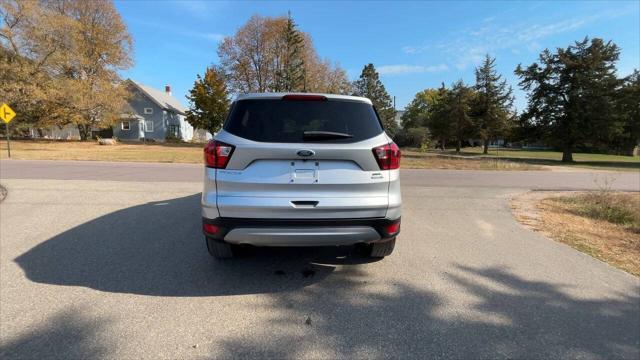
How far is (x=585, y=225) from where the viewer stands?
252 inches

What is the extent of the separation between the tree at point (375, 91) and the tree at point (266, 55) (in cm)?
1364

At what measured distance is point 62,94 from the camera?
2723 cm

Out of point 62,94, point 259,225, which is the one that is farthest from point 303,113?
point 62,94

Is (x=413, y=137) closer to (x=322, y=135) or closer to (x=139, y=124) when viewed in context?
(x=139, y=124)

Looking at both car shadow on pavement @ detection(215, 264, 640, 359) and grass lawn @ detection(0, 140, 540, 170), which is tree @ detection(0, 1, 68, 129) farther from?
car shadow on pavement @ detection(215, 264, 640, 359)

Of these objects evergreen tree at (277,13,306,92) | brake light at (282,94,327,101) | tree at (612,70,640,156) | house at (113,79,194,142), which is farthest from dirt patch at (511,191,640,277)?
house at (113,79,194,142)

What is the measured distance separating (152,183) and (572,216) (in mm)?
10435

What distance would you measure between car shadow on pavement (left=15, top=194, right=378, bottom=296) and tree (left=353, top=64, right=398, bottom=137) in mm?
48786

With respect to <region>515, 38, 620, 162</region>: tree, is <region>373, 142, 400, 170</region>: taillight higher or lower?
lower

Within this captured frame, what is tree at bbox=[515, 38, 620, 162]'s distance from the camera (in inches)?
1119

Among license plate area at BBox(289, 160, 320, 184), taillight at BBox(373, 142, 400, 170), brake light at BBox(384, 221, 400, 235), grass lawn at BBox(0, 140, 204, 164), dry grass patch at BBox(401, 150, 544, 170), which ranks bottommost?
dry grass patch at BBox(401, 150, 544, 170)

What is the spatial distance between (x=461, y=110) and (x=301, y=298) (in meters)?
44.5

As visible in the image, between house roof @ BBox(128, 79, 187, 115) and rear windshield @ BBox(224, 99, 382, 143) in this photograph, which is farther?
house roof @ BBox(128, 79, 187, 115)

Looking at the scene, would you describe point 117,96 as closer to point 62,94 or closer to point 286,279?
point 62,94
